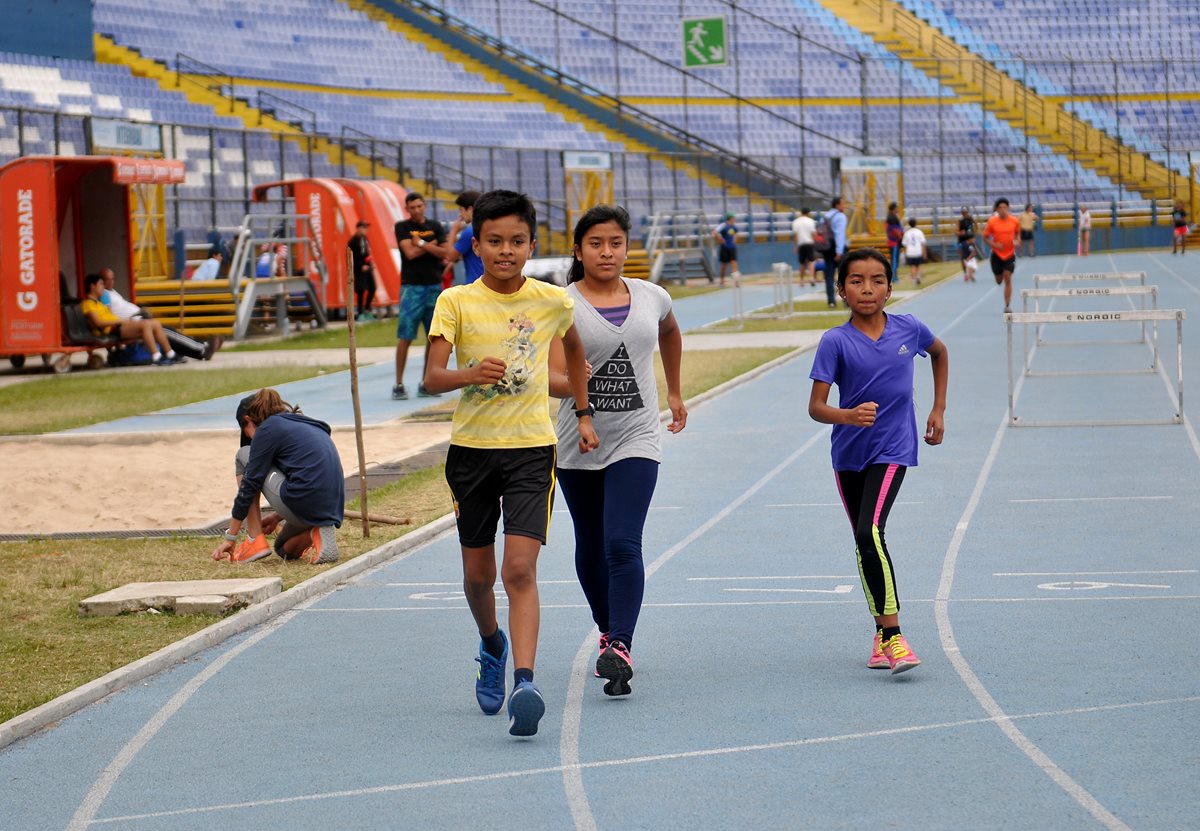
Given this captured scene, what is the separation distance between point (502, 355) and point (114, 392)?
48.7 feet

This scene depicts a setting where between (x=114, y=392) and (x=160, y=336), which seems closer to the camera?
(x=114, y=392)


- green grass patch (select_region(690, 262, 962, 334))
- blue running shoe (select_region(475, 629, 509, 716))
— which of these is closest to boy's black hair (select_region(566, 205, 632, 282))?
blue running shoe (select_region(475, 629, 509, 716))

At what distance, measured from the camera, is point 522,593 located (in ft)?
19.0

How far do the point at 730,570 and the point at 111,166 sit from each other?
59.5ft

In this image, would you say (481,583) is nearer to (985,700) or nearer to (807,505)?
(985,700)

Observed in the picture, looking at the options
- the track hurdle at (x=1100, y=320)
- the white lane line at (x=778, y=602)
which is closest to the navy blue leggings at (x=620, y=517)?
the white lane line at (x=778, y=602)

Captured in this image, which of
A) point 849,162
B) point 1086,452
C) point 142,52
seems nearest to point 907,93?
point 849,162

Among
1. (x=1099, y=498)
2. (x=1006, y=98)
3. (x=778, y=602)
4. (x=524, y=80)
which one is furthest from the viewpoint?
(x=1006, y=98)

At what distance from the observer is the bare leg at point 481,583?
5902 mm

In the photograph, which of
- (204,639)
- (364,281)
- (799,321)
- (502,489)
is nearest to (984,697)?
(502,489)

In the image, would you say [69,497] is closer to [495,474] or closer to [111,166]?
[495,474]

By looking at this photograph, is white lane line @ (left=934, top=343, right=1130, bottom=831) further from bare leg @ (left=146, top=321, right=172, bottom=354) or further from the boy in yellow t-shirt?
bare leg @ (left=146, top=321, right=172, bottom=354)

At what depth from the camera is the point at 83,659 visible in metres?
7.13

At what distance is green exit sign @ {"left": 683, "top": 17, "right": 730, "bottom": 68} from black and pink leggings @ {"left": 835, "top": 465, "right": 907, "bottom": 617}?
41.2 m
